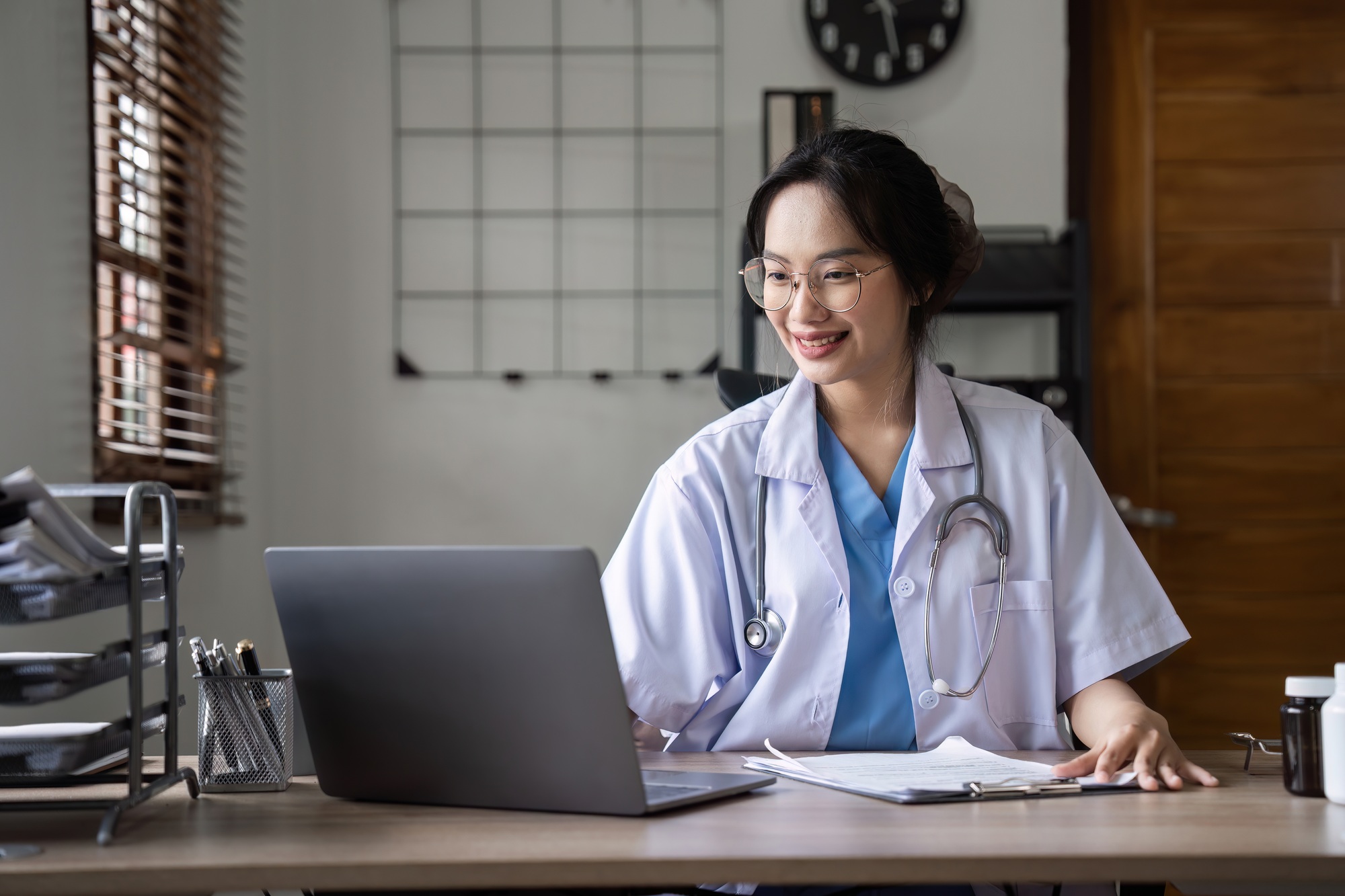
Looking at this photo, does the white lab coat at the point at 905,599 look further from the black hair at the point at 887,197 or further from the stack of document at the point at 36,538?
the stack of document at the point at 36,538

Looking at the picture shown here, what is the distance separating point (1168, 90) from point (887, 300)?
5.91ft

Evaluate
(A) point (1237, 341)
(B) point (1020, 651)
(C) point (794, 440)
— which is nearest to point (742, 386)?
(C) point (794, 440)

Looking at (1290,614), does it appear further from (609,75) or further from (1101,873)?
(1101,873)

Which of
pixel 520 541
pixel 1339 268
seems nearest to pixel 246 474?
pixel 520 541

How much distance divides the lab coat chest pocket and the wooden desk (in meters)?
0.38

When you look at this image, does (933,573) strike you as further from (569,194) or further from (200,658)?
(569,194)

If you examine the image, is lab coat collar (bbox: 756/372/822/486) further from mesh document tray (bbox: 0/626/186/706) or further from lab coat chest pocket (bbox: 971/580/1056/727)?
mesh document tray (bbox: 0/626/186/706)

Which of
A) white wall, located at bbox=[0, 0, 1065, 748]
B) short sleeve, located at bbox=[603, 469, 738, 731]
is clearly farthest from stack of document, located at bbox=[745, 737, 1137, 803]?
white wall, located at bbox=[0, 0, 1065, 748]

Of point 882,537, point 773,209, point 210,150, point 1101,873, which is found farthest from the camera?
point 210,150

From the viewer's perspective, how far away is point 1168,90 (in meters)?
2.84

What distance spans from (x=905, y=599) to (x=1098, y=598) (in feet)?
0.70

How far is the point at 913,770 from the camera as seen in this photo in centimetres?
101

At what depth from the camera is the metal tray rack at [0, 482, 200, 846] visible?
0.85 m

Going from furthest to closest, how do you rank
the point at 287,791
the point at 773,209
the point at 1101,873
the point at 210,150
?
the point at 210,150 → the point at 773,209 → the point at 287,791 → the point at 1101,873
